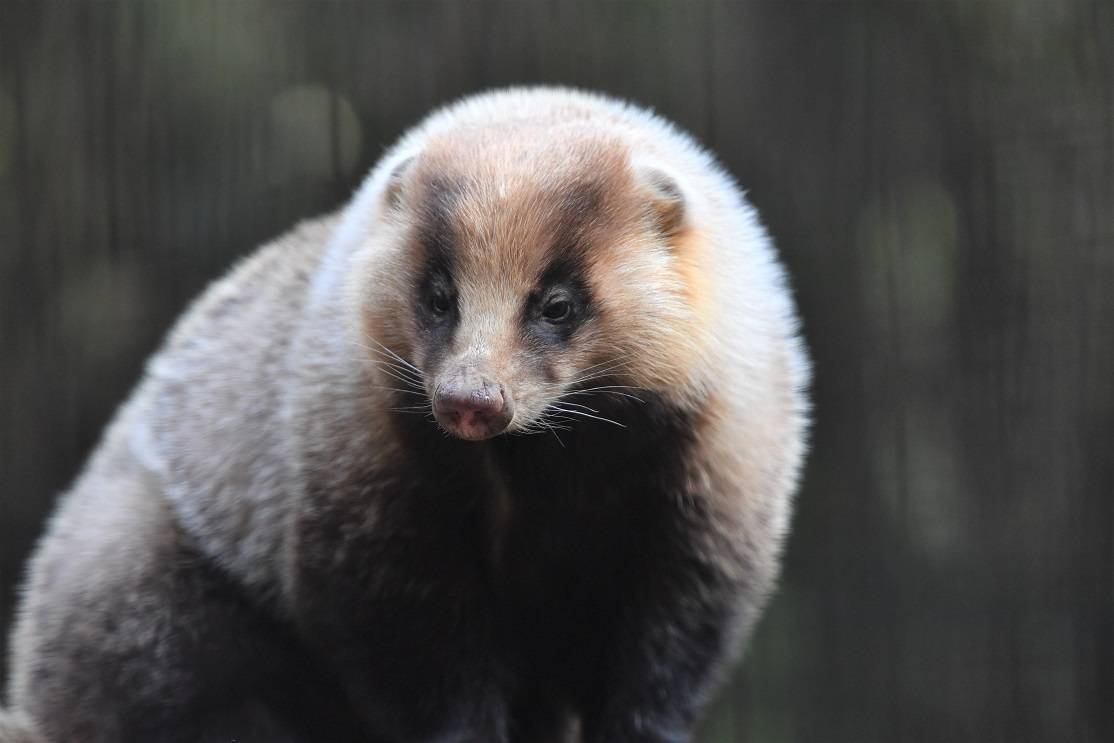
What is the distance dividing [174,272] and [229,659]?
2.04 metres

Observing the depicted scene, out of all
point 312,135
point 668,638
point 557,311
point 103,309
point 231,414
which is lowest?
point 668,638

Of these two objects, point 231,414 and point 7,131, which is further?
point 7,131

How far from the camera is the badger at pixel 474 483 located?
7.97 ft

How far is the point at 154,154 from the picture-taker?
15.0 ft

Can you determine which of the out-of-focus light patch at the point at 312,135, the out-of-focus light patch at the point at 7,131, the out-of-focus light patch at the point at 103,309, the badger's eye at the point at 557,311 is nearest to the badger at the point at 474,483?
the badger's eye at the point at 557,311

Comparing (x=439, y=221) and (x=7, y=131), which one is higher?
(x=7, y=131)

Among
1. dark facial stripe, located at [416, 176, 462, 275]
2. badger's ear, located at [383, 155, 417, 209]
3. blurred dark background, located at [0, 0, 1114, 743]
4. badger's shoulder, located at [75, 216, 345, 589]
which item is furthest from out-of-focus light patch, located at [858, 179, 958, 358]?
dark facial stripe, located at [416, 176, 462, 275]

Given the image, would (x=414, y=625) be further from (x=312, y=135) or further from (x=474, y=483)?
(x=312, y=135)

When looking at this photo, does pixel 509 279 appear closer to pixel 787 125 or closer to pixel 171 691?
pixel 171 691

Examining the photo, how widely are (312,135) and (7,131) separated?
3.32ft

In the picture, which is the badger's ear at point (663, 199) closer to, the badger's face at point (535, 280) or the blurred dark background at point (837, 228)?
the badger's face at point (535, 280)

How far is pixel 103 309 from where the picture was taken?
468 cm

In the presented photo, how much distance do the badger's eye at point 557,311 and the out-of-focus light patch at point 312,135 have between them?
2296 millimetres

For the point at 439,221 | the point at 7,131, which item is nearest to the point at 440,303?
the point at 439,221
